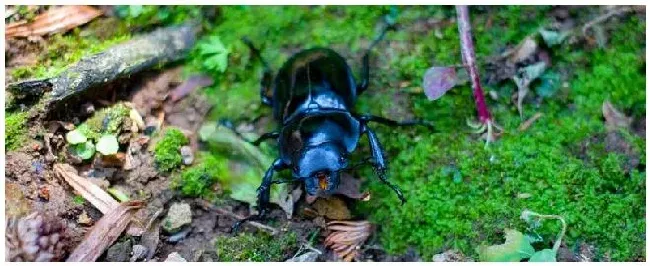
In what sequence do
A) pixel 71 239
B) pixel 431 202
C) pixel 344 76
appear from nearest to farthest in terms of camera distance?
pixel 71 239 → pixel 431 202 → pixel 344 76

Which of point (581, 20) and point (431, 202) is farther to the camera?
point (581, 20)

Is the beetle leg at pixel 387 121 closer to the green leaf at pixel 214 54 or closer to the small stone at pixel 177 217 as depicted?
the green leaf at pixel 214 54

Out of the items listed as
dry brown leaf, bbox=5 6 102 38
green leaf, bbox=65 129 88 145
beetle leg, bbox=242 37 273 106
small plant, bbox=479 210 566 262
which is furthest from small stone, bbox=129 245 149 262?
small plant, bbox=479 210 566 262

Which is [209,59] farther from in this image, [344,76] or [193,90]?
[344,76]

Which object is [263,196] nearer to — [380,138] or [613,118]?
[380,138]

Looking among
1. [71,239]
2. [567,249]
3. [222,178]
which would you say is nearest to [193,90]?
[222,178]

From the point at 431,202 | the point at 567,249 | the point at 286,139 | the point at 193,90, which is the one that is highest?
the point at 193,90

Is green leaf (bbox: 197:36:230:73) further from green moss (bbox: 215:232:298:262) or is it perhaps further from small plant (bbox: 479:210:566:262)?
small plant (bbox: 479:210:566:262)

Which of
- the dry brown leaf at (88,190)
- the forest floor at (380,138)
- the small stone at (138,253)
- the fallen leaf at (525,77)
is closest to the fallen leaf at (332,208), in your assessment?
the forest floor at (380,138)
